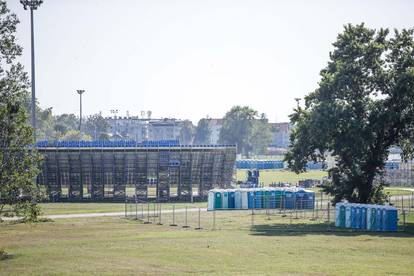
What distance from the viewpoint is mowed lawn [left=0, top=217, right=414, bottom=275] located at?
37.6 metres

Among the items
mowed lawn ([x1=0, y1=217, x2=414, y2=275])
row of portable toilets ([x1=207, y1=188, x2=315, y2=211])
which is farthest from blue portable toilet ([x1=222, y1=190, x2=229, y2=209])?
mowed lawn ([x1=0, y1=217, x2=414, y2=275])

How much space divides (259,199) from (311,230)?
89.5ft

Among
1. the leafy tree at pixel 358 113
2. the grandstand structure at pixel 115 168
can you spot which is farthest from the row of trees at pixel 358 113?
the grandstand structure at pixel 115 168

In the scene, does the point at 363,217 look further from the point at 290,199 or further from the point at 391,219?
the point at 290,199

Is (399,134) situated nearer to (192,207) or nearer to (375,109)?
(375,109)

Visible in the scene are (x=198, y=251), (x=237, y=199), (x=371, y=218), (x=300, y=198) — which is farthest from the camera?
(x=237, y=199)

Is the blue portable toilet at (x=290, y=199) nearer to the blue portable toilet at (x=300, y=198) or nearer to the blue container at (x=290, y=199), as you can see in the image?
the blue container at (x=290, y=199)

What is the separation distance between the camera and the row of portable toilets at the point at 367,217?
59.4 m

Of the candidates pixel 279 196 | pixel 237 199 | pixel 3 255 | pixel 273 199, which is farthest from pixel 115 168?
pixel 3 255

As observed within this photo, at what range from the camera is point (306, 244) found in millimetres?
49656

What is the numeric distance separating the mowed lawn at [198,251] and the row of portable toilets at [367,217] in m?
2.29

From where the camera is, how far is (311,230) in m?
60.5

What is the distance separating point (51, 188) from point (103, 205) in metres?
14.2

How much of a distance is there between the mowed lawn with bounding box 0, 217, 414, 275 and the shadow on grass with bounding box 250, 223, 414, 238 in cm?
10
